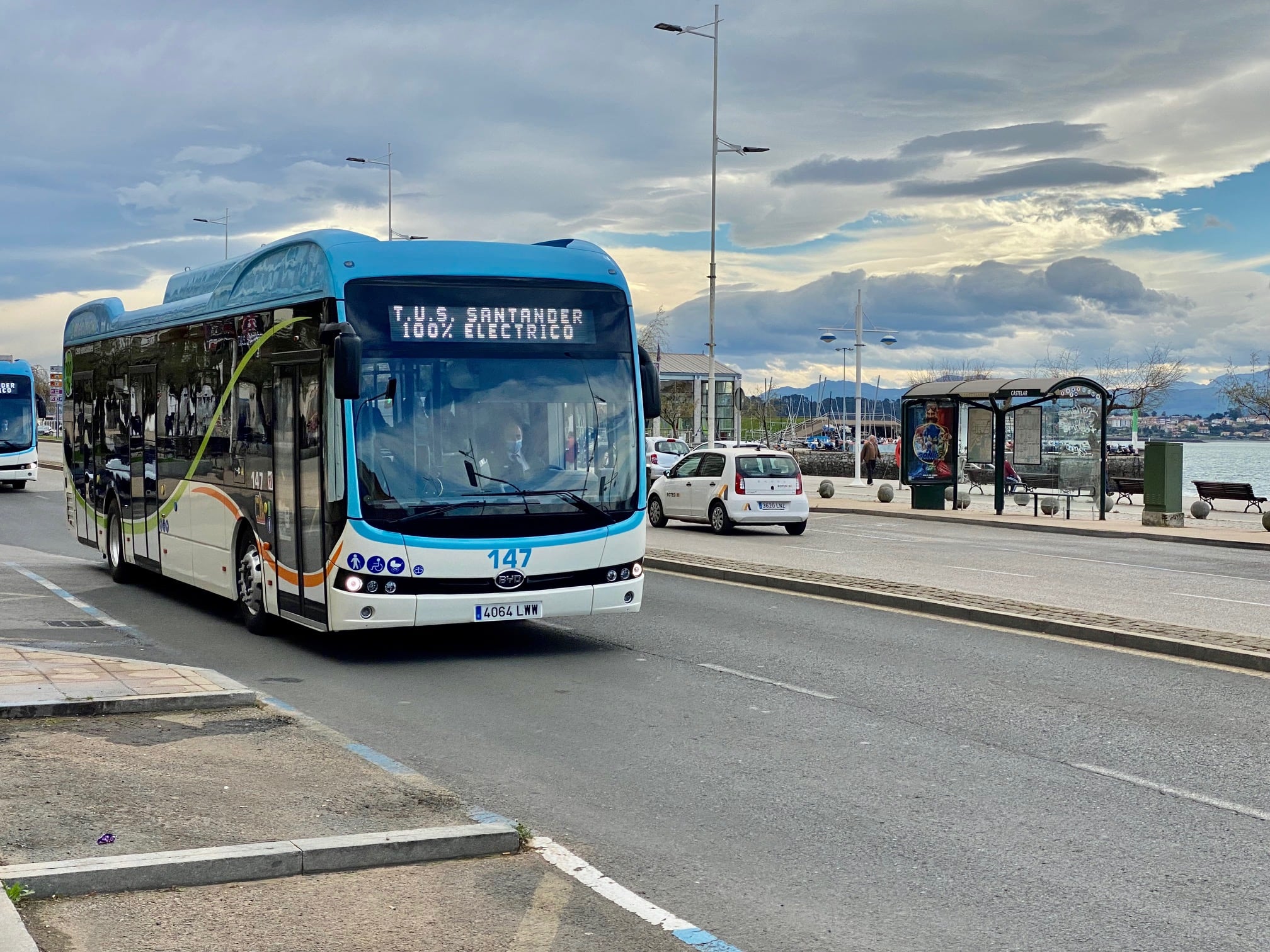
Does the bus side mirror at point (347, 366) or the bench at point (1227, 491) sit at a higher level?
the bus side mirror at point (347, 366)

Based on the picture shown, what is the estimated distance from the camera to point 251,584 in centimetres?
1255

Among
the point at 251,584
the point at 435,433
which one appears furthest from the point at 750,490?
the point at 435,433

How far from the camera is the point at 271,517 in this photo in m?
11.8

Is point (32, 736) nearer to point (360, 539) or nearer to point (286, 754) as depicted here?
point (286, 754)

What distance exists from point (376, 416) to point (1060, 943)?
6.90m

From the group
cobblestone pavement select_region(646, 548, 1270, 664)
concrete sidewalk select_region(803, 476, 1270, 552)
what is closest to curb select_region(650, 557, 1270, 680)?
cobblestone pavement select_region(646, 548, 1270, 664)

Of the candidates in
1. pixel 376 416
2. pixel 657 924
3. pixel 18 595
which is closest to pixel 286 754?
pixel 657 924

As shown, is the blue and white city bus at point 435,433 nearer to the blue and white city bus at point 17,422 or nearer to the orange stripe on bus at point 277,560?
the orange stripe on bus at point 277,560

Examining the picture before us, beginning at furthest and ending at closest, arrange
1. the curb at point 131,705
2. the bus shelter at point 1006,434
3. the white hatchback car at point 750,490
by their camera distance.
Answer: the bus shelter at point 1006,434 < the white hatchback car at point 750,490 < the curb at point 131,705

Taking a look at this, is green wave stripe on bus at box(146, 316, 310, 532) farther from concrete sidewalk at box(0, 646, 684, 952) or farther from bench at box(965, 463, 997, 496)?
bench at box(965, 463, 997, 496)

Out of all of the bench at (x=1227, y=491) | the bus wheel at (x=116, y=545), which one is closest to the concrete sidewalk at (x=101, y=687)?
the bus wheel at (x=116, y=545)

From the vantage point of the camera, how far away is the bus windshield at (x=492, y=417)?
418 inches

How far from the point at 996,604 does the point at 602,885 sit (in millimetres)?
9115

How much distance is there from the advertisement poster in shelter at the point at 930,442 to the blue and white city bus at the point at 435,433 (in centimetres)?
2359
